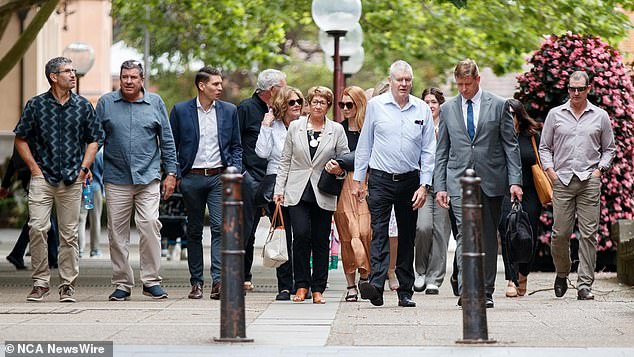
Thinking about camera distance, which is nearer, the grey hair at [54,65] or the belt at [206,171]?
the grey hair at [54,65]

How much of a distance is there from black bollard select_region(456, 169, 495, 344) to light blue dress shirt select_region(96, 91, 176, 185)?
4.03 meters

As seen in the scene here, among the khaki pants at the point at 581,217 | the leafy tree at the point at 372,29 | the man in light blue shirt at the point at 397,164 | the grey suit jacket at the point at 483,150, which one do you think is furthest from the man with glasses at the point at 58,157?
the leafy tree at the point at 372,29

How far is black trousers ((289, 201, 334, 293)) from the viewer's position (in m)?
12.9

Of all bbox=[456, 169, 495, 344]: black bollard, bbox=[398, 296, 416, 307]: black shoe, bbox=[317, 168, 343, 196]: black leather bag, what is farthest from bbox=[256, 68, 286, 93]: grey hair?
bbox=[456, 169, 495, 344]: black bollard

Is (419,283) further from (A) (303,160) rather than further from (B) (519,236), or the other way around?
(A) (303,160)

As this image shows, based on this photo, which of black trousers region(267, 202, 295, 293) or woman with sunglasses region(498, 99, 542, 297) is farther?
woman with sunglasses region(498, 99, 542, 297)

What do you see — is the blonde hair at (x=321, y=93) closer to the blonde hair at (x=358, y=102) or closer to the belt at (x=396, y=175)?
the blonde hair at (x=358, y=102)

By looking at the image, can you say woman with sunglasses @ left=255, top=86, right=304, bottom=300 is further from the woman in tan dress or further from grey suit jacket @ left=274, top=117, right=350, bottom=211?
grey suit jacket @ left=274, top=117, right=350, bottom=211

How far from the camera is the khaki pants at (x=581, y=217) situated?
13562 millimetres

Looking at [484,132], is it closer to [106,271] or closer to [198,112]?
[198,112]

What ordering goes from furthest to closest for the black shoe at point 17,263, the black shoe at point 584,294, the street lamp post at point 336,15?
the street lamp post at point 336,15 < the black shoe at point 17,263 < the black shoe at point 584,294

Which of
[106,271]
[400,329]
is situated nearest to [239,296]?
[400,329]

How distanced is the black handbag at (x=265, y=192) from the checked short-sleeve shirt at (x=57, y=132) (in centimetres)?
169

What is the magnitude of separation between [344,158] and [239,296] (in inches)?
148
